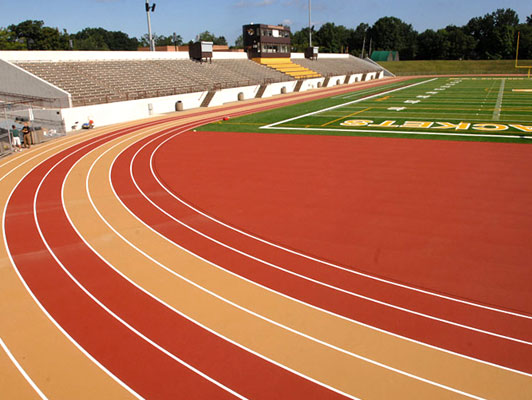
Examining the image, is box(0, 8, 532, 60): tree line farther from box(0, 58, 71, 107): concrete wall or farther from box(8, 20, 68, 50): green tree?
box(0, 58, 71, 107): concrete wall

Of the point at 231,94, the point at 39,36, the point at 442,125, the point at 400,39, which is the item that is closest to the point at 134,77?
the point at 231,94

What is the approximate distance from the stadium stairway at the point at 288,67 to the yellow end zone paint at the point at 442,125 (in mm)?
35503

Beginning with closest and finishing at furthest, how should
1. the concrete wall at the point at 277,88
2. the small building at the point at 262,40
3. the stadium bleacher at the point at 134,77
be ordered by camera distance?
the stadium bleacher at the point at 134,77, the concrete wall at the point at 277,88, the small building at the point at 262,40

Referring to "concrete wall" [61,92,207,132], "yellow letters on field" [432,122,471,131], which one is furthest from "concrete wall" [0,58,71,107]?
"yellow letters on field" [432,122,471,131]

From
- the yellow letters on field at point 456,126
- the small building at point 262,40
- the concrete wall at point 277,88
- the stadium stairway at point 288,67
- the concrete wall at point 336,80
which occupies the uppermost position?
the small building at point 262,40

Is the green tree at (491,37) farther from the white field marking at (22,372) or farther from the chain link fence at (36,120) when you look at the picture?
the white field marking at (22,372)

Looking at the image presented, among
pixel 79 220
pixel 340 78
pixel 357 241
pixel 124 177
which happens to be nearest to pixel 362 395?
pixel 357 241

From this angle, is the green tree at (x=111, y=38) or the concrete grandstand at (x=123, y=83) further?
the green tree at (x=111, y=38)

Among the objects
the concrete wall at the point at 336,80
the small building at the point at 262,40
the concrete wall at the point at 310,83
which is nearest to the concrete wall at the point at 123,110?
the concrete wall at the point at 310,83

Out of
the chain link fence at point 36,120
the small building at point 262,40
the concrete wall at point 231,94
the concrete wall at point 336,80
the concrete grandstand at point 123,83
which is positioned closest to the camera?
the chain link fence at point 36,120

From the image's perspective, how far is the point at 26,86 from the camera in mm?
28906

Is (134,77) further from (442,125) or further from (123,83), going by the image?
(442,125)

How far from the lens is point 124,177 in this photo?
51.4 feet

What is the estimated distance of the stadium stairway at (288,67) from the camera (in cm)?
6038
